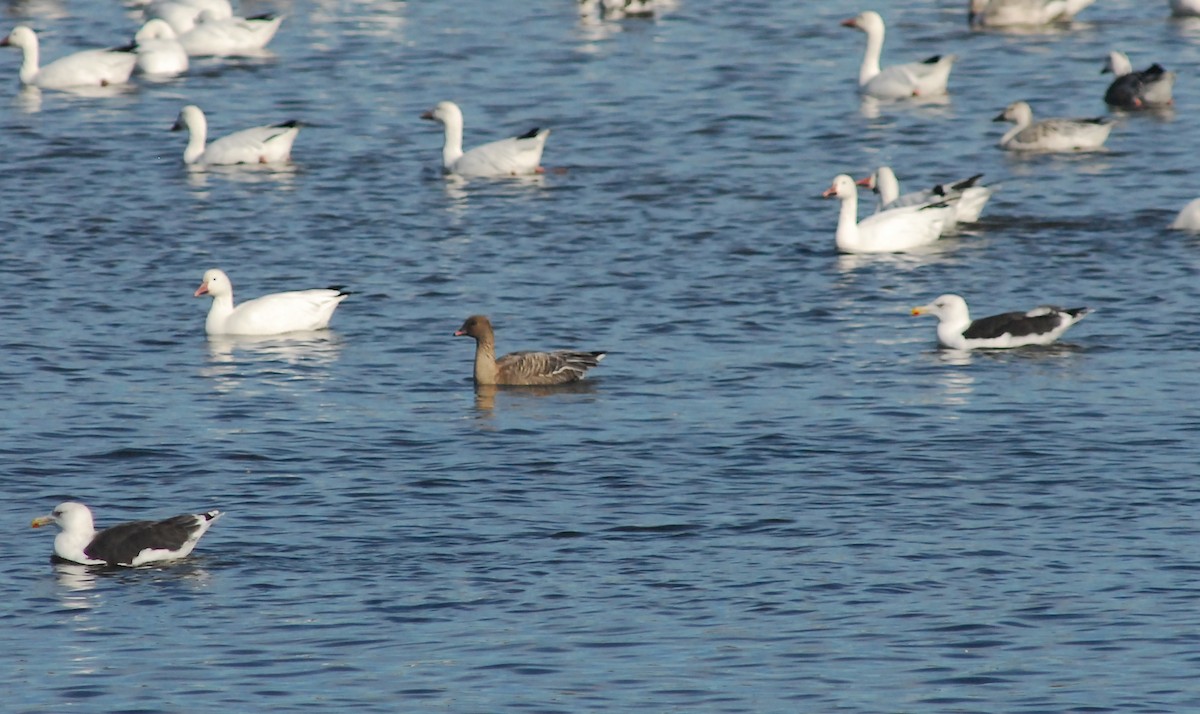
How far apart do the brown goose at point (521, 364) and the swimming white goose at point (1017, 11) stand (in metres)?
23.6

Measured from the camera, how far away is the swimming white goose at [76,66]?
3812 centimetres

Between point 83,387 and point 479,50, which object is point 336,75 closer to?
point 479,50

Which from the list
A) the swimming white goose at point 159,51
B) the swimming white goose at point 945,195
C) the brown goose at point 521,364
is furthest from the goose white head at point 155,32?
the brown goose at point 521,364

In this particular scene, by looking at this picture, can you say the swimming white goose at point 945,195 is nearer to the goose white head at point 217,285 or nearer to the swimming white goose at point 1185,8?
the goose white head at point 217,285

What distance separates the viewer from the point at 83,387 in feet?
67.2

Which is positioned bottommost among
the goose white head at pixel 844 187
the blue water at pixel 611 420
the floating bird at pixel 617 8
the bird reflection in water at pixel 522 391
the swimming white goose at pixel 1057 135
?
the bird reflection in water at pixel 522 391

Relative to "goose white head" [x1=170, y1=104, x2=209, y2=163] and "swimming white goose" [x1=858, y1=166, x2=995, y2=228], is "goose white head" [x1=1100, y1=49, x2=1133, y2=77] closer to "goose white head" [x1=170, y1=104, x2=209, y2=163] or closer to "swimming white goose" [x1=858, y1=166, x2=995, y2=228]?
"swimming white goose" [x1=858, y1=166, x2=995, y2=228]

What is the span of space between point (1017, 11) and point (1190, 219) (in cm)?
1668

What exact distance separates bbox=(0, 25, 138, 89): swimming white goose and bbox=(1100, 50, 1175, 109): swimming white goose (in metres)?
16.8

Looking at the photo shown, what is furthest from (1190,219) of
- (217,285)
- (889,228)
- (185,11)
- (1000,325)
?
(185,11)

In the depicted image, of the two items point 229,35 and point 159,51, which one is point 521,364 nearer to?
point 159,51

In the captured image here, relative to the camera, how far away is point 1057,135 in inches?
1237

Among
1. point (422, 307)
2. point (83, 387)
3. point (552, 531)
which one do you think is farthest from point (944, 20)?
point (552, 531)

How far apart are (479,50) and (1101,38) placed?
11589 mm
